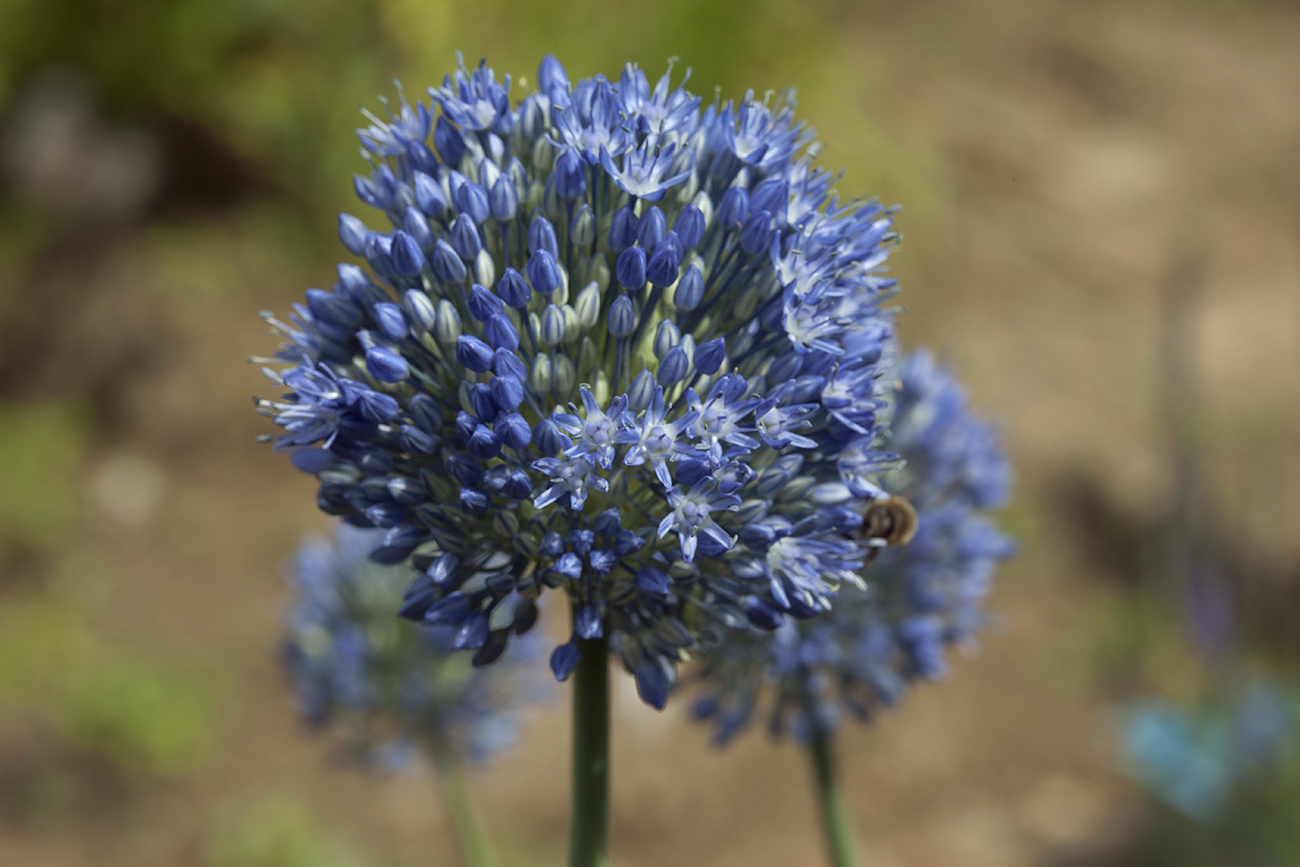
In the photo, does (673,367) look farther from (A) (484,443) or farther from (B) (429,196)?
(B) (429,196)

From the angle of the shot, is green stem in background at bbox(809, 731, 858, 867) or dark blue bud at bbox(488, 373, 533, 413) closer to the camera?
dark blue bud at bbox(488, 373, 533, 413)

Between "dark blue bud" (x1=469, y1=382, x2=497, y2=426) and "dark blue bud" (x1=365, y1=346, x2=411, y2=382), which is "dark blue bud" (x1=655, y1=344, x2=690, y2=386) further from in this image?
"dark blue bud" (x1=365, y1=346, x2=411, y2=382)

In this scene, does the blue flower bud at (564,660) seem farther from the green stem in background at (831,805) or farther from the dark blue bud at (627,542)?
the green stem in background at (831,805)

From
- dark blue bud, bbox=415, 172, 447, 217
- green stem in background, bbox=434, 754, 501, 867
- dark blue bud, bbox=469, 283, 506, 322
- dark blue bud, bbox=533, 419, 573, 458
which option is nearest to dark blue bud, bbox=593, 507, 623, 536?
dark blue bud, bbox=533, 419, 573, 458

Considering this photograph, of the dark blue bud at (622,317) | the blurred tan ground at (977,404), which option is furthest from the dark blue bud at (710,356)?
the blurred tan ground at (977,404)

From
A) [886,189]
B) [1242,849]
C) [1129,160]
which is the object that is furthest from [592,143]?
[1129,160]

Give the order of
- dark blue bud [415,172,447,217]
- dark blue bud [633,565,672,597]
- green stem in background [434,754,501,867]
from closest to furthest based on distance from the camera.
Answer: dark blue bud [633,565,672,597]
dark blue bud [415,172,447,217]
green stem in background [434,754,501,867]
